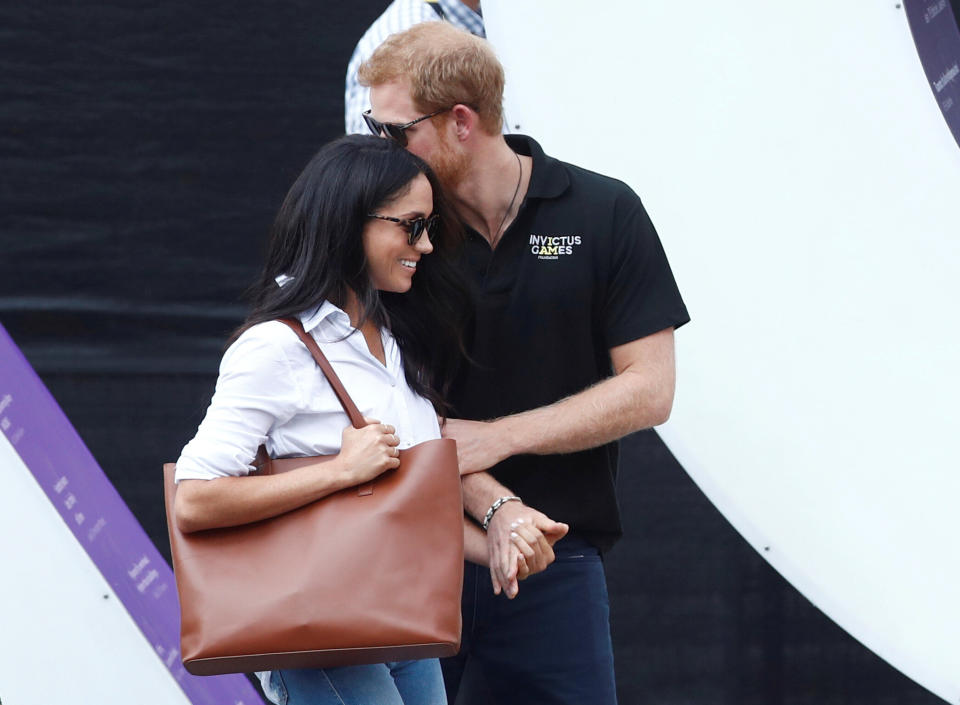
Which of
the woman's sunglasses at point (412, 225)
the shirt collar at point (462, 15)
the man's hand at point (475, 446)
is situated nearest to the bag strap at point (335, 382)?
the woman's sunglasses at point (412, 225)

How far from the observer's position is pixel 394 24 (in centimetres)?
183

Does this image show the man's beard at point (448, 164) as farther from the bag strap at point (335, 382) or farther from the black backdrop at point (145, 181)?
the black backdrop at point (145, 181)

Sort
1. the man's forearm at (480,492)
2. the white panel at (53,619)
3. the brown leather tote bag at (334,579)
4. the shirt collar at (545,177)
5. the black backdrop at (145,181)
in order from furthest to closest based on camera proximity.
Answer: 1. the black backdrop at (145,181)
2. the white panel at (53,619)
3. the shirt collar at (545,177)
4. the man's forearm at (480,492)
5. the brown leather tote bag at (334,579)

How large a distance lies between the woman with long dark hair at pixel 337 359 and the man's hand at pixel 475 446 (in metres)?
0.05

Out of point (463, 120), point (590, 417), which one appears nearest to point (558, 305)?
point (590, 417)

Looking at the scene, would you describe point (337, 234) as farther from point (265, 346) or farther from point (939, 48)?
point (939, 48)

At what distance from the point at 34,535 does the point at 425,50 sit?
96 centimetres

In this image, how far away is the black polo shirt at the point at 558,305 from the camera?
158 centimetres

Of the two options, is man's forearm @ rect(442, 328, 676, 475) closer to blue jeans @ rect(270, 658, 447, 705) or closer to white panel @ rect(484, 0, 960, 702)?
blue jeans @ rect(270, 658, 447, 705)

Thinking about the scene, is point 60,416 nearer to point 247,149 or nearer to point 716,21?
point 247,149

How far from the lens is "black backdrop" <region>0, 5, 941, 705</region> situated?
1993 mm

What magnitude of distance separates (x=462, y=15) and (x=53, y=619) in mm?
1170

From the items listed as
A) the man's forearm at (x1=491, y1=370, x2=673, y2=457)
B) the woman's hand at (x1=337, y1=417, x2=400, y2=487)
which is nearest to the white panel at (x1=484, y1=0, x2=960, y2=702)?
the man's forearm at (x1=491, y1=370, x2=673, y2=457)

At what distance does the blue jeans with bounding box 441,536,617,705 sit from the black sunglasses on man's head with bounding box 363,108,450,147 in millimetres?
578
